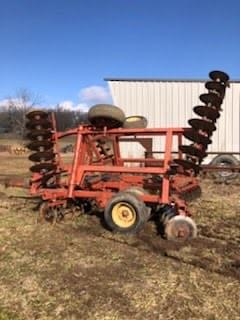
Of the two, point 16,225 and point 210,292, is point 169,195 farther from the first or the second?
point 210,292

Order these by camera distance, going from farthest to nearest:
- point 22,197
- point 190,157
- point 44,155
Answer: point 22,197 < point 44,155 < point 190,157

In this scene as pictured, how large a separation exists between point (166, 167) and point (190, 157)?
534 mm

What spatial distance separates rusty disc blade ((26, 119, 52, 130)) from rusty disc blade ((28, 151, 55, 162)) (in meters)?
0.41

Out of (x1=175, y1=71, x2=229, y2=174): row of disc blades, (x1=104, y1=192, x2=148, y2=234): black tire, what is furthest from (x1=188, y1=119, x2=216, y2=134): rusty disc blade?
(x1=104, y1=192, x2=148, y2=234): black tire

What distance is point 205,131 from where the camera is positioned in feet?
24.4

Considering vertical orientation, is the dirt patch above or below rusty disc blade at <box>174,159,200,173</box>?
below

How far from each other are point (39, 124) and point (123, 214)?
6.82 feet

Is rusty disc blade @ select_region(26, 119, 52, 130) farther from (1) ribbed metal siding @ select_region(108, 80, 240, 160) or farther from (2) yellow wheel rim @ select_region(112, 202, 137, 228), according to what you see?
(1) ribbed metal siding @ select_region(108, 80, 240, 160)

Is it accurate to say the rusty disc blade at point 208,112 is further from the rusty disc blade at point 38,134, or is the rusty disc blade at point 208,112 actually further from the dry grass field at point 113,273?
the rusty disc blade at point 38,134

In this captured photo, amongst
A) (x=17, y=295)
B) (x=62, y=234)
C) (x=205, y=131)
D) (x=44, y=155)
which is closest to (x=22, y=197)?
(x=44, y=155)

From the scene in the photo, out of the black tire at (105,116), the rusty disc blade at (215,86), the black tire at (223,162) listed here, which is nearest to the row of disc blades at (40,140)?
the black tire at (105,116)

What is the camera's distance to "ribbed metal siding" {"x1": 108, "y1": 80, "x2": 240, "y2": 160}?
53.0 feet

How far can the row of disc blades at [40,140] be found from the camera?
26.7ft

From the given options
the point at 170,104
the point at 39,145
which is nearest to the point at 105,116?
the point at 39,145
